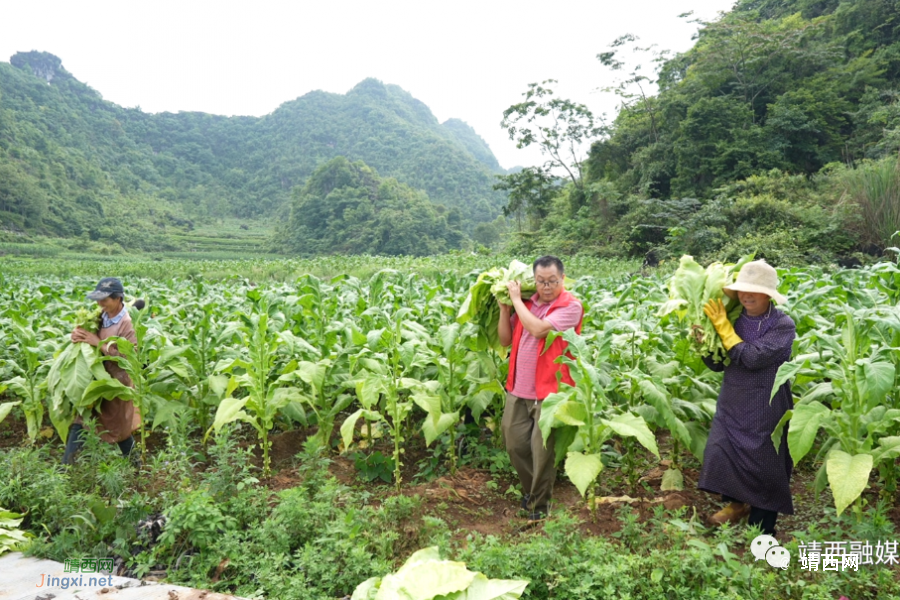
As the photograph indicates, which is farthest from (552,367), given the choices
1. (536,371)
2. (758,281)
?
(758,281)

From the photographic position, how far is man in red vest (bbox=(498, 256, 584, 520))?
3.68 metres

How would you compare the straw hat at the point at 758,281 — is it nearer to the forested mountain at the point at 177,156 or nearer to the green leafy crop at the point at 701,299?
the green leafy crop at the point at 701,299

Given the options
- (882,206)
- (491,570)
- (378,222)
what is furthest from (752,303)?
(378,222)

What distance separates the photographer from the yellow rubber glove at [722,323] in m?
3.29

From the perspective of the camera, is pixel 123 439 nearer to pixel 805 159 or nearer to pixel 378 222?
pixel 805 159

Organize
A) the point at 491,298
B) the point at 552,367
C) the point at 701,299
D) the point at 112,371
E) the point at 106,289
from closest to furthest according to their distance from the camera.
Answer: the point at 701,299 → the point at 552,367 → the point at 491,298 → the point at 106,289 → the point at 112,371

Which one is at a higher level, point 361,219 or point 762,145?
point 762,145

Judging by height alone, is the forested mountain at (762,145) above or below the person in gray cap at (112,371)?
above

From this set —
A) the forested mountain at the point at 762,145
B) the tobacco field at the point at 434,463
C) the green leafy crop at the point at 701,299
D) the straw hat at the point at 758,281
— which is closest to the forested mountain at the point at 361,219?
the forested mountain at the point at 762,145

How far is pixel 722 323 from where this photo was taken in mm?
3328

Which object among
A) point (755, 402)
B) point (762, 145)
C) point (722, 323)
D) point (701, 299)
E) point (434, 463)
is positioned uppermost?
point (762, 145)

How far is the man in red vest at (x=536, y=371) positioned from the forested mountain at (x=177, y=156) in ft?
195

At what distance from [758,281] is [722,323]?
0.97ft

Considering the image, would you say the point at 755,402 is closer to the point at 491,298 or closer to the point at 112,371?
the point at 491,298
